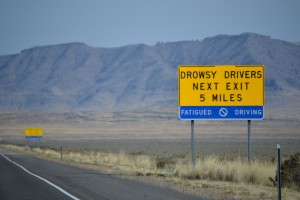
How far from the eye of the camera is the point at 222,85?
2498 centimetres

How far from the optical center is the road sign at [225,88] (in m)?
24.9

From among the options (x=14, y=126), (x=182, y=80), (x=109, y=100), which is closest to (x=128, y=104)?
(x=109, y=100)

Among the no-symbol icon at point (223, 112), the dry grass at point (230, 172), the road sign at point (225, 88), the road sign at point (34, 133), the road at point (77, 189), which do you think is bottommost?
the road at point (77, 189)

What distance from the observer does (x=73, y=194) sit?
15.6m

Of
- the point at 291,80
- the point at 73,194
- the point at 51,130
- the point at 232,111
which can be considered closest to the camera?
the point at 73,194

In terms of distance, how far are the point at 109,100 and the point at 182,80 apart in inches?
6824

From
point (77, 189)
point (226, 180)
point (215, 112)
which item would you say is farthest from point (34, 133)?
point (77, 189)

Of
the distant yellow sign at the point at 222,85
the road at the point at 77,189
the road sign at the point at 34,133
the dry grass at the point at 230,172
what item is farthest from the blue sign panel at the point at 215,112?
the road sign at the point at 34,133

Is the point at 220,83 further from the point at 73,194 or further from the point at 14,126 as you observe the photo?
the point at 14,126

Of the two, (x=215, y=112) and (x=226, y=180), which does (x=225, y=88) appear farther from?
(x=226, y=180)

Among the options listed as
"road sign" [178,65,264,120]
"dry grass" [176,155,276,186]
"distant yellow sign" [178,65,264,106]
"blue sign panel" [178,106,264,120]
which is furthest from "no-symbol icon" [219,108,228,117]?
"dry grass" [176,155,276,186]

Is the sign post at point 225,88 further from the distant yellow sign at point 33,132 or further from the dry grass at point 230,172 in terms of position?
the distant yellow sign at point 33,132

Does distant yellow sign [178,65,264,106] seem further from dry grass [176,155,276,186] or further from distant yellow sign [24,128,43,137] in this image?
distant yellow sign [24,128,43,137]

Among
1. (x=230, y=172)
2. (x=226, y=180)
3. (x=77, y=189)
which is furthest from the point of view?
(x=230, y=172)
